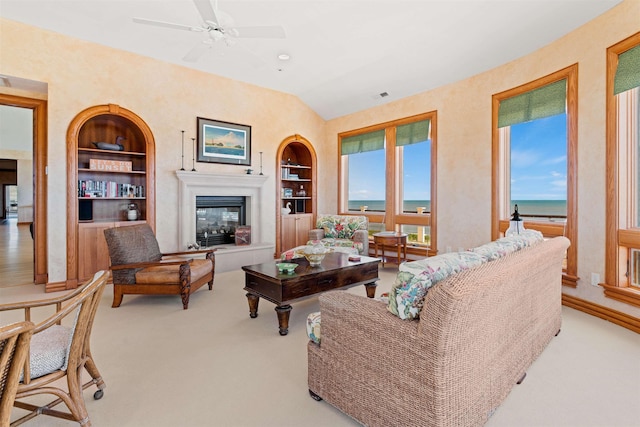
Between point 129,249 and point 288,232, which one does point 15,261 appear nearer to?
point 129,249

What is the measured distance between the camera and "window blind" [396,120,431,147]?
5457 mm

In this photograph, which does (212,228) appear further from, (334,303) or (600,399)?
(600,399)

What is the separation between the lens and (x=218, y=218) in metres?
5.91

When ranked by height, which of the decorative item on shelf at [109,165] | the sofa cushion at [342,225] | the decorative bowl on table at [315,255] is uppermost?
the decorative item on shelf at [109,165]

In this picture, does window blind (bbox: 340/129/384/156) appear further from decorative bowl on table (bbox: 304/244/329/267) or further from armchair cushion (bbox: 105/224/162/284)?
armchair cushion (bbox: 105/224/162/284)

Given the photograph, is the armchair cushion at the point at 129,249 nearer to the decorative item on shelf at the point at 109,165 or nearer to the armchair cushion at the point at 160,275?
the armchair cushion at the point at 160,275

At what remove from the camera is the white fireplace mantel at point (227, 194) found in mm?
5109

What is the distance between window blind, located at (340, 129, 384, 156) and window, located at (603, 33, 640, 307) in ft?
11.6

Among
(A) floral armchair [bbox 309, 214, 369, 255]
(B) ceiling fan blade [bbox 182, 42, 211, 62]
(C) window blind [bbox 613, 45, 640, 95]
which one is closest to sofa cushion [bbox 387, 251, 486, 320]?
(C) window blind [bbox 613, 45, 640, 95]

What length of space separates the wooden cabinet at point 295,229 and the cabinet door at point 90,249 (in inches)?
119

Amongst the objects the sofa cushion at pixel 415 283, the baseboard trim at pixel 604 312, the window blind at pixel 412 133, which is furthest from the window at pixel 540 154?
the sofa cushion at pixel 415 283

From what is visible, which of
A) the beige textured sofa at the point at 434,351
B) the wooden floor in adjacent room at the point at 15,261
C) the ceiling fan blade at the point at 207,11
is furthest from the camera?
the wooden floor in adjacent room at the point at 15,261

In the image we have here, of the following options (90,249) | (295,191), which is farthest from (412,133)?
(90,249)

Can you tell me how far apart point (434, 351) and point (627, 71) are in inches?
137
